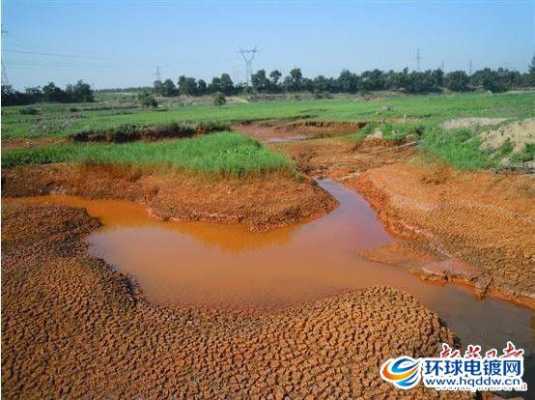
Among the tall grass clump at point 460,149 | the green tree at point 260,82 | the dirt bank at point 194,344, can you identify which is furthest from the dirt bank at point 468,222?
the green tree at point 260,82

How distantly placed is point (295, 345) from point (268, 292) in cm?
198

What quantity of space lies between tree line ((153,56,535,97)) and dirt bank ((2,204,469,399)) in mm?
50200

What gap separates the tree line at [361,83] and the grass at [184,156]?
40521 millimetres

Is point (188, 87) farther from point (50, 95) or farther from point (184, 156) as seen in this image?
point (184, 156)

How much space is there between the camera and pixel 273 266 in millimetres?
7367

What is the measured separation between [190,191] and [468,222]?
6689mm

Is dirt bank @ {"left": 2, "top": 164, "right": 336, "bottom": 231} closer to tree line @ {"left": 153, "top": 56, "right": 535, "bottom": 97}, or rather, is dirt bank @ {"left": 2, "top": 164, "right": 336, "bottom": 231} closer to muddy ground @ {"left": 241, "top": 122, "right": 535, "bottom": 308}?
muddy ground @ {"left": 241, "top": 122, "right": 535, "bottom": 308}

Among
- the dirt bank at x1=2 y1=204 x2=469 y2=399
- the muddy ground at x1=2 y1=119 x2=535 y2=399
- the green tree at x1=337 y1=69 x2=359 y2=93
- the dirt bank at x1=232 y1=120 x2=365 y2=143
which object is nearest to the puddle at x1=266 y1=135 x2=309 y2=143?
the dirt bank at x1=232 y1=120 x2=365 y2=143

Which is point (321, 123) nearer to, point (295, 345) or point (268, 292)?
point (268, 292)

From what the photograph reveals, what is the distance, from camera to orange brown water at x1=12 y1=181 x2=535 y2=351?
566cm

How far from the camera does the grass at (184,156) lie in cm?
1108

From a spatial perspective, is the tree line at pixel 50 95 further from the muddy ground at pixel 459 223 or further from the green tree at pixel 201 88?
the muddy ground at pixel 459 223

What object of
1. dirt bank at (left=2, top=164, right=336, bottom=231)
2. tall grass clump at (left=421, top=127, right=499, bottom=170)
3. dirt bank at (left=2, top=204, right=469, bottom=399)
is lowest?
dirt bank at (left=2, top=204, right=469, bottom=399)

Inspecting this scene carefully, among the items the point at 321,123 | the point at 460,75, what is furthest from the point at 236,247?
the point at 460,75
